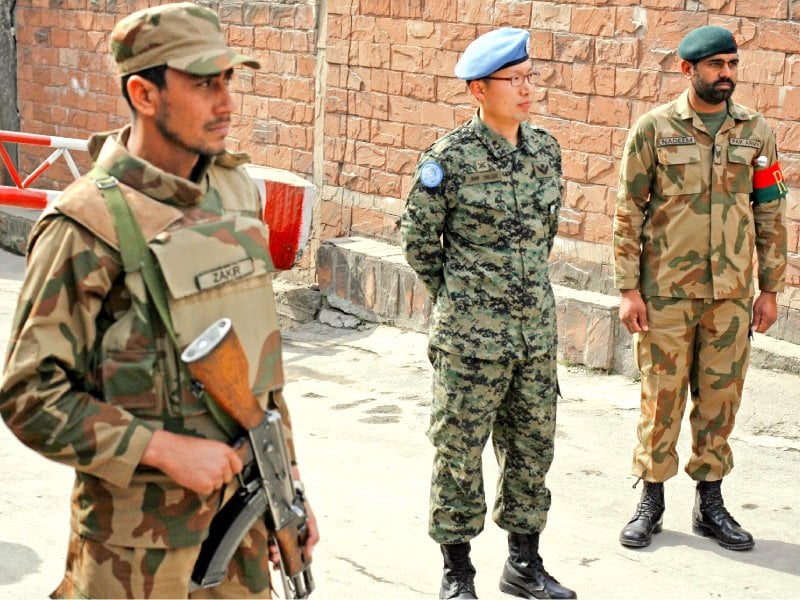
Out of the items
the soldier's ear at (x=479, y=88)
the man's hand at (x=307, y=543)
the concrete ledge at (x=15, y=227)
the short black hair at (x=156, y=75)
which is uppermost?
the short black hair at (x=156, y=75)

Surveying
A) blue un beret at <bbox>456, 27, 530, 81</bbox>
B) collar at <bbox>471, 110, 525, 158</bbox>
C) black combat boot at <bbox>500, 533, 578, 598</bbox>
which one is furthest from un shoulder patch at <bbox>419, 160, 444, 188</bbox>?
black combat boot at <bbox>500, 533, 578, 598</bbox>

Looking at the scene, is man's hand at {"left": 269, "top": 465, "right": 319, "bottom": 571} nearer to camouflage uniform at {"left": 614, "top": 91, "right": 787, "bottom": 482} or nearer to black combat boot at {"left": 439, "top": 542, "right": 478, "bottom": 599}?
black combat boot at {"left": 439, "top": 542, "right": 478, "bottom": 599}

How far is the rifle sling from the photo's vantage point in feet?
7.68

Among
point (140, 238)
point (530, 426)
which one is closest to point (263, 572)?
point (140, 238)

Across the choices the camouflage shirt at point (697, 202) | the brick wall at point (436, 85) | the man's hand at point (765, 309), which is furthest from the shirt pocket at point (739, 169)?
the brick wall at point (436, 85)

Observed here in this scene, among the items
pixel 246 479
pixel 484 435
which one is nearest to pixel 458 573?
pixel 484 435

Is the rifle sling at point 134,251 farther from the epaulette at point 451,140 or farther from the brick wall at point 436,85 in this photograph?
the brick wall at point 436,85

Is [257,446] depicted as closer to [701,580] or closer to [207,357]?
[207,357]

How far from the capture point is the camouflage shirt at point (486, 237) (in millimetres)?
4055

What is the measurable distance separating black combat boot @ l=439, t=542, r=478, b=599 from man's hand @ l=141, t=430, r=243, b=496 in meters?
1.89

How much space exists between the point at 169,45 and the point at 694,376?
10.00 ft

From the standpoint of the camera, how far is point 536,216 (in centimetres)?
411

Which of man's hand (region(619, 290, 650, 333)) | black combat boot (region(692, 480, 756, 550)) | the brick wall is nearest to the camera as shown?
black combat boot (region(692, 480, 756, 550))

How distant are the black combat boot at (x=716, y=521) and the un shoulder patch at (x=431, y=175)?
5.49 feet
